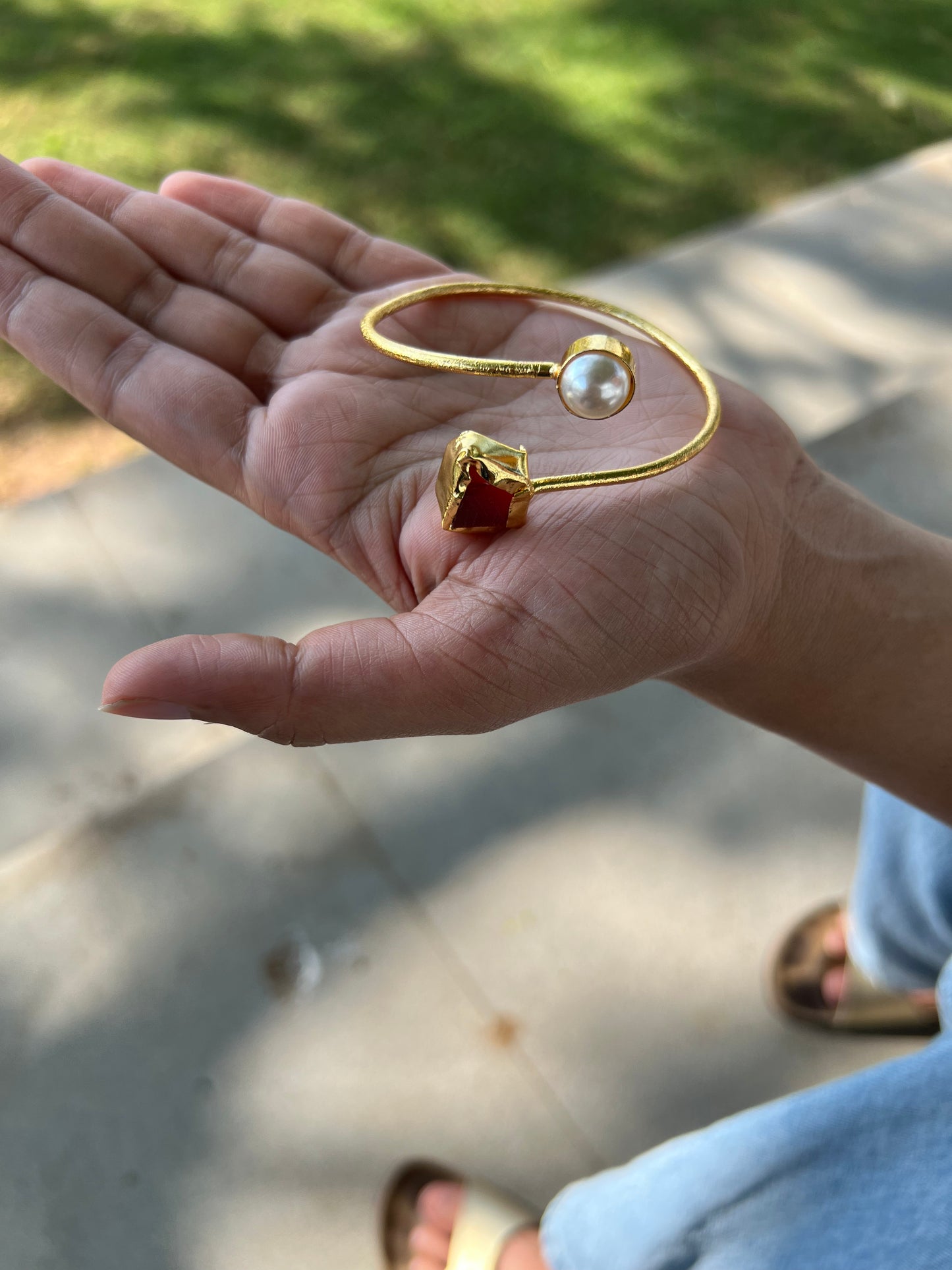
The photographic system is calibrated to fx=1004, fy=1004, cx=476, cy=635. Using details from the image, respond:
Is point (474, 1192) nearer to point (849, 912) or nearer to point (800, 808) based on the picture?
point (849, 912)

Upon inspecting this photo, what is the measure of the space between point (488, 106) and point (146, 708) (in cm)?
327

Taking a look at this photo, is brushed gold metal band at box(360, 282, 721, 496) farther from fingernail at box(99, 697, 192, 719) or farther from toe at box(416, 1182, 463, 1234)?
toe at box(416, 1182, 463, 1234)

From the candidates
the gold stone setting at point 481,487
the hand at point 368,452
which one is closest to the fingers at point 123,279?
the hand at point 368,452

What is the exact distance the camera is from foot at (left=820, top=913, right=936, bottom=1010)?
5.76 ft

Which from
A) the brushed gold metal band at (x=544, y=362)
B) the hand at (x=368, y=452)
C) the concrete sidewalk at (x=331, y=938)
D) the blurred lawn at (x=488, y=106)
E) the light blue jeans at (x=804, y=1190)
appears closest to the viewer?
the light blue jeans at (x=804, y=1190)

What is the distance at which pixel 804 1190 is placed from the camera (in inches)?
39.2

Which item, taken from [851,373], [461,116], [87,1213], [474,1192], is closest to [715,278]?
[851,373]

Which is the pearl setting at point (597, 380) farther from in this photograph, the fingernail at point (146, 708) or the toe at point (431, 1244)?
the toe at point (431, 1244)

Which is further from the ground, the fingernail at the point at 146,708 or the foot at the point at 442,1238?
the fingernail at the point at 146,708

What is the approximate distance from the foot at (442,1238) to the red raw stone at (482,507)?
1050mm

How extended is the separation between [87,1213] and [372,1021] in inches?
19.8

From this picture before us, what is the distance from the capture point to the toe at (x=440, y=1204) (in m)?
1.53

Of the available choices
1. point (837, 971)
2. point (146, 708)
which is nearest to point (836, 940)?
point (837, 971)

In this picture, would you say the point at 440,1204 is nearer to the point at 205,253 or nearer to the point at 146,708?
the point at 146,708
